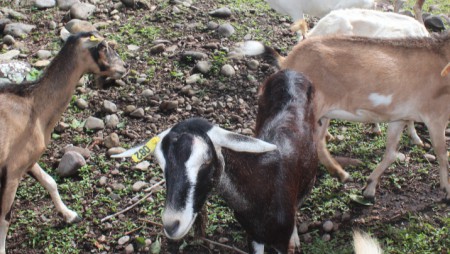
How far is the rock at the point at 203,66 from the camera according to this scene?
7.07m

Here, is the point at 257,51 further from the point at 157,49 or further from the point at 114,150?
the point at 157,49

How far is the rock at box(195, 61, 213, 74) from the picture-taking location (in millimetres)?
7074

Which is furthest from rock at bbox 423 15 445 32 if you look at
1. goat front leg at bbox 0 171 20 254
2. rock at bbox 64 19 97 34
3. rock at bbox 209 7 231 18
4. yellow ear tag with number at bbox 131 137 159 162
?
goat front leg at bbox 0 171 20 254

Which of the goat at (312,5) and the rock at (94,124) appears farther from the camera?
the goat at (312,5)

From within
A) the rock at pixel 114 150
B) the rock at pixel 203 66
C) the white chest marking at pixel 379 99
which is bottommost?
the rock at pixel 114 150

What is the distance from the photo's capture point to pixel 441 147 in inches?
219

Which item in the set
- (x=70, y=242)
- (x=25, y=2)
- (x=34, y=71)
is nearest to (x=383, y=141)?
(x=70, y=242)

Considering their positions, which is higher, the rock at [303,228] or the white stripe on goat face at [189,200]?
the white stripe on goat face at [189,200]

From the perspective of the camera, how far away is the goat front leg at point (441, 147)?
5.48m

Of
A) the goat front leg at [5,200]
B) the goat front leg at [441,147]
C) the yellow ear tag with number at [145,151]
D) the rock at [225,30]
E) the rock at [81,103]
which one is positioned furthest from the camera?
the rock at [225,30]

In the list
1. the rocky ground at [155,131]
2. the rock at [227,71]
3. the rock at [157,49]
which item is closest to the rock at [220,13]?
the rocky ground at [155,131]

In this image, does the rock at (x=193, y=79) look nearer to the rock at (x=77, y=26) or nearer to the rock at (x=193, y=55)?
the rock at (x=193, y=55)

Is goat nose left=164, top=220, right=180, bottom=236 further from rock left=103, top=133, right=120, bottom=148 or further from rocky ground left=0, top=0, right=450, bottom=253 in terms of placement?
rock left=103, top=133, right=120, bottom=148

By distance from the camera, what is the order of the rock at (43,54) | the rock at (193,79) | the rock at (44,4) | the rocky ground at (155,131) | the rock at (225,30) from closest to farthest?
the rocky ground at (155,131) < the rock at (193,79) < the rock at (43,54) < the rock at (225,30) < the rock at (44,4)
